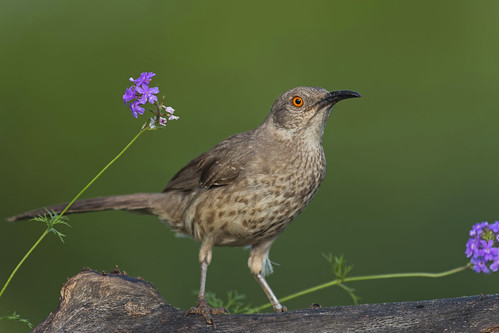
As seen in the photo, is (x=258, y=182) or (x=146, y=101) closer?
(x=146, y=101)

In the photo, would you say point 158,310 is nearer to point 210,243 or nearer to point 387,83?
point 210,243

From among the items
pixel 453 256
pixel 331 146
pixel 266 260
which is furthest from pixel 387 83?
pixel 266 260

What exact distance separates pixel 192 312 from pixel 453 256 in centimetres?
415

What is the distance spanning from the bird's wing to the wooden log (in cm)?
110

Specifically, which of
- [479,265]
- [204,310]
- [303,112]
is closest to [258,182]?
[303,112]

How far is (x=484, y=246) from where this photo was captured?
13.8 ft

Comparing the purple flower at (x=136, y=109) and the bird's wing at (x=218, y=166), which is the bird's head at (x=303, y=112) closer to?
the bird's wing at (x=218, y=166)

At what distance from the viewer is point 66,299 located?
4359 mm

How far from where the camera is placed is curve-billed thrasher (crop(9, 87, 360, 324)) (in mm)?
5133

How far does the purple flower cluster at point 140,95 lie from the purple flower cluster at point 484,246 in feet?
5.77

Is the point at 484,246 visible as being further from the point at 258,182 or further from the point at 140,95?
the point at 140,95

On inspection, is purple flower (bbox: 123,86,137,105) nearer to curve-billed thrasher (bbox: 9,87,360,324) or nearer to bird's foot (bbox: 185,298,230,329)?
bird's foot (bbox: 185,298,230,329)

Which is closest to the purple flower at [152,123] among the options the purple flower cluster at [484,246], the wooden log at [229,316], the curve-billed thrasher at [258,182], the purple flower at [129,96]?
the purple flower at [129,96]

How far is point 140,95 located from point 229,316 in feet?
3.96
